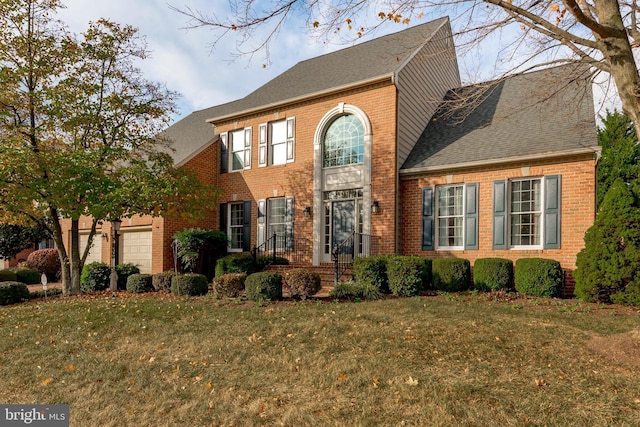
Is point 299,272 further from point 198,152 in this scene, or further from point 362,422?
point 198,152

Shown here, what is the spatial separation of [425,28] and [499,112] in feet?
14.2

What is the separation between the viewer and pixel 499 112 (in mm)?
13383

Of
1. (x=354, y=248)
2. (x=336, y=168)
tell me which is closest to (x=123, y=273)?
(x=354, y=248)

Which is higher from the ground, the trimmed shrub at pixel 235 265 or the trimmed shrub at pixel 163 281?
the trimmed shrub at pixel 235 265

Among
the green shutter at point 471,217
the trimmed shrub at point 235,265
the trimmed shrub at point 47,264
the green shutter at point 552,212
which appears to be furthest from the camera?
the trimmed shrub at point 47,264

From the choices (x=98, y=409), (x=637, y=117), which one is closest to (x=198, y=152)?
(x=98, y=409)

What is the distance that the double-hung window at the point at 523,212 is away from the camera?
10477 millimetres

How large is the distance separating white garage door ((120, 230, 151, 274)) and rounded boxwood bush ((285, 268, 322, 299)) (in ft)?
28.9

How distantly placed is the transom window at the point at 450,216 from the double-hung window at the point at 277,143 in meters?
5.45

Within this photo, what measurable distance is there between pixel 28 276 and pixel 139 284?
887 centimetres

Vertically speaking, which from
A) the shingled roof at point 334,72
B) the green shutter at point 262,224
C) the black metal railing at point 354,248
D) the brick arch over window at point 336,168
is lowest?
the black metal railing at point 354,248

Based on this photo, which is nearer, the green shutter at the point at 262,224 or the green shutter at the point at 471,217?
the green shutter at the point at 471,217

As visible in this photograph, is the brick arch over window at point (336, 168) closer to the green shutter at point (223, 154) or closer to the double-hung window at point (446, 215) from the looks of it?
the double-hung window at point (446, 215)

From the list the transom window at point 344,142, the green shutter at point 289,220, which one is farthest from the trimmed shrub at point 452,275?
the green shutter at point 289,220
